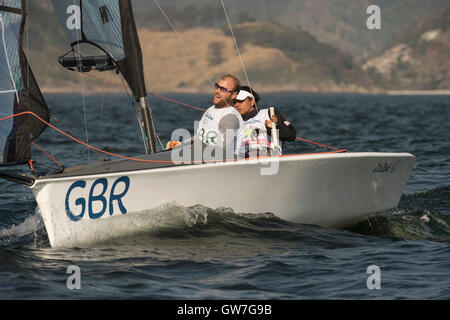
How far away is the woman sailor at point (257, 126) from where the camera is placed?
7.16 meters

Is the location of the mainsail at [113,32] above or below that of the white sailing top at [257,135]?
above

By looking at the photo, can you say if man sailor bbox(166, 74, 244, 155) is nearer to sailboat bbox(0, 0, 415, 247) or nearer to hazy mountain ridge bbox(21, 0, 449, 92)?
sailboat bbox(0, 0, 415, 247)

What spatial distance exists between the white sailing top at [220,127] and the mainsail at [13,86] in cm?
171

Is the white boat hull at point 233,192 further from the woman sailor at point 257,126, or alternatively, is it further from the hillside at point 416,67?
the hillside at point 416,67

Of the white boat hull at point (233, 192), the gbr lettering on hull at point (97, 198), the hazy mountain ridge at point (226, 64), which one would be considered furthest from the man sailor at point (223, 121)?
the hazy mountain ridge at point (226, 64)

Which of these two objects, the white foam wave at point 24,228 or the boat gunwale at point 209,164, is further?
the white foam wave at point 24,228

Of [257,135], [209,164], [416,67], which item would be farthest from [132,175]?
[416,67]

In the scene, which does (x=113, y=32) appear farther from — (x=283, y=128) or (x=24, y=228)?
(x=24, y=228)

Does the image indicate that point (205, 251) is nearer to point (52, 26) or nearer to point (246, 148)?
point (246, 148)

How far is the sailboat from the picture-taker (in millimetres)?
5871

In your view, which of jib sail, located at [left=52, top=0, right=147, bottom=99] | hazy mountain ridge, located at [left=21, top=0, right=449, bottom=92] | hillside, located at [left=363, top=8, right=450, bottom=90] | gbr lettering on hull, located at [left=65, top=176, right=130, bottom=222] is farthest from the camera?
hillside, located at [left=363, top=8, right=450, bottom=90]

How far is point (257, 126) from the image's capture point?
24.1 ft

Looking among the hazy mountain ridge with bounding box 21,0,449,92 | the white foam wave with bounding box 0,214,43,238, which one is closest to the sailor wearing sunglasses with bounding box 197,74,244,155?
the white foam wave with bounding box 0,214,43,238
